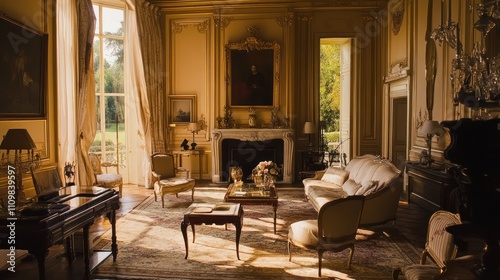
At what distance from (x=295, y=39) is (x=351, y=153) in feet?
9.84

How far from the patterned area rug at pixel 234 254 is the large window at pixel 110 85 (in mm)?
3103

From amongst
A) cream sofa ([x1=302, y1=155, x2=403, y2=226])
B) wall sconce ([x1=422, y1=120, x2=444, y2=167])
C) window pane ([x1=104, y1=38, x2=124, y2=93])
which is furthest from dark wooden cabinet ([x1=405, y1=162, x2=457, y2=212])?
window pane ([x1=104, y1=38, x2=124, y2=93])

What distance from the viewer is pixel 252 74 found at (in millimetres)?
9094

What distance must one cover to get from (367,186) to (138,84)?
18.3 feet

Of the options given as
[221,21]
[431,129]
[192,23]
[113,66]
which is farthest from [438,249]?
[192,23]

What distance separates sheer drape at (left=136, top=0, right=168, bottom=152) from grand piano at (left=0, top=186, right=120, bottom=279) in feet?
16.8

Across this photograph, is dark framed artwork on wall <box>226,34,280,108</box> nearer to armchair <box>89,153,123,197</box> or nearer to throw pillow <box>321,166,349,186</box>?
throw pillow <box>321,166,349,186</box>

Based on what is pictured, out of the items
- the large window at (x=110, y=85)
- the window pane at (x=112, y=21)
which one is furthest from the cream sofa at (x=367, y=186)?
the window pane at (x=112, y=21)

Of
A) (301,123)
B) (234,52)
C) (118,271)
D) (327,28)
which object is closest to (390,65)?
(327,28)

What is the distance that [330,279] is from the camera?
3643mm

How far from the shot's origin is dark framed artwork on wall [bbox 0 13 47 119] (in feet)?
13.3

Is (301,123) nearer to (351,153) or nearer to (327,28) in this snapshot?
(351,153)

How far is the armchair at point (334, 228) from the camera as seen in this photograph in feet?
12.3

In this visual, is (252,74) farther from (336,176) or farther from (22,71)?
(22,71)
